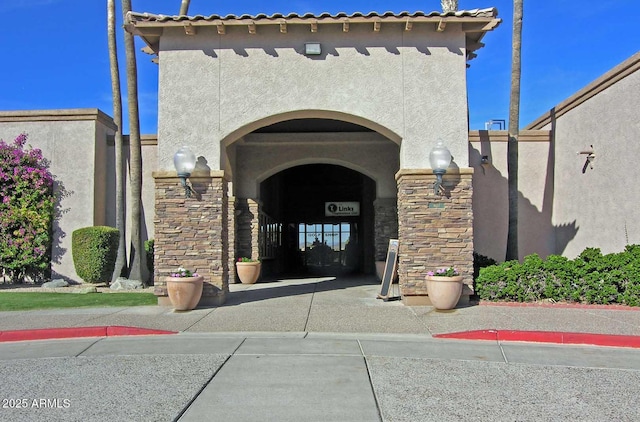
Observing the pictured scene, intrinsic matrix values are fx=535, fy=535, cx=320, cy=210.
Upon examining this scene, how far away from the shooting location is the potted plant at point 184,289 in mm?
10453

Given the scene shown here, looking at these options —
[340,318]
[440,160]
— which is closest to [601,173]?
[440,160]

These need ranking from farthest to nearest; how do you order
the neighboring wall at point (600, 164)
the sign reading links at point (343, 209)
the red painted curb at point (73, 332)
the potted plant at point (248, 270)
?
1. the sign reading links at point (343, 209)
2. the potted plant at point (248, 270)
3. the neighboring wall at point (600, 164)
4. the red painted curb at point (73, 332)

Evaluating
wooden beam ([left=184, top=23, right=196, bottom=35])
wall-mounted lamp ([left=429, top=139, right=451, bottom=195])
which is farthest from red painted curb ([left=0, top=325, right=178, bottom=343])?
wooden beam ([left=184, top=23, right=196, bottom=35])

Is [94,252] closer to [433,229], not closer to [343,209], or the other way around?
[433,229]

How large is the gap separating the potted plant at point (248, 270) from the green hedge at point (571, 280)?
6.93 metres

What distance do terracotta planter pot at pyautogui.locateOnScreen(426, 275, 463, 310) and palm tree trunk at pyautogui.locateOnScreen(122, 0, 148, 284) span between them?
28.1ft

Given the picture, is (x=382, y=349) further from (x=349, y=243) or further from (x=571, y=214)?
(x=349, y=243)

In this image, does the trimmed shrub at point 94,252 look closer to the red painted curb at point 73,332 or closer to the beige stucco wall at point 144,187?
the beige stucco wall at point 144,187

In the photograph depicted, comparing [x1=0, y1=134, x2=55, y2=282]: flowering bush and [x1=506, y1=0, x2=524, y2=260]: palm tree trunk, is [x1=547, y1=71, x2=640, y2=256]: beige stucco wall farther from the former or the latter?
[x1=0, y1=134, x2=55, y2=282]: flowering bush

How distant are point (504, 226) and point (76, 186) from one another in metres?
12.9

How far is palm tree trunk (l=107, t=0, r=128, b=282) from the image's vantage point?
15539 mm

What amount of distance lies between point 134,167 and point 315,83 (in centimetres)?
655

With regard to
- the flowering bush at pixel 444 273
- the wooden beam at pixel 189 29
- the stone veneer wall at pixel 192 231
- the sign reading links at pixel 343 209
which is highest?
the wooden beam at pixel 189 29

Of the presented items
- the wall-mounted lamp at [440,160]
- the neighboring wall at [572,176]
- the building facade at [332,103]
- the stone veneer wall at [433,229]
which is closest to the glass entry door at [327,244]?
the neighboring wall at [572,176]
